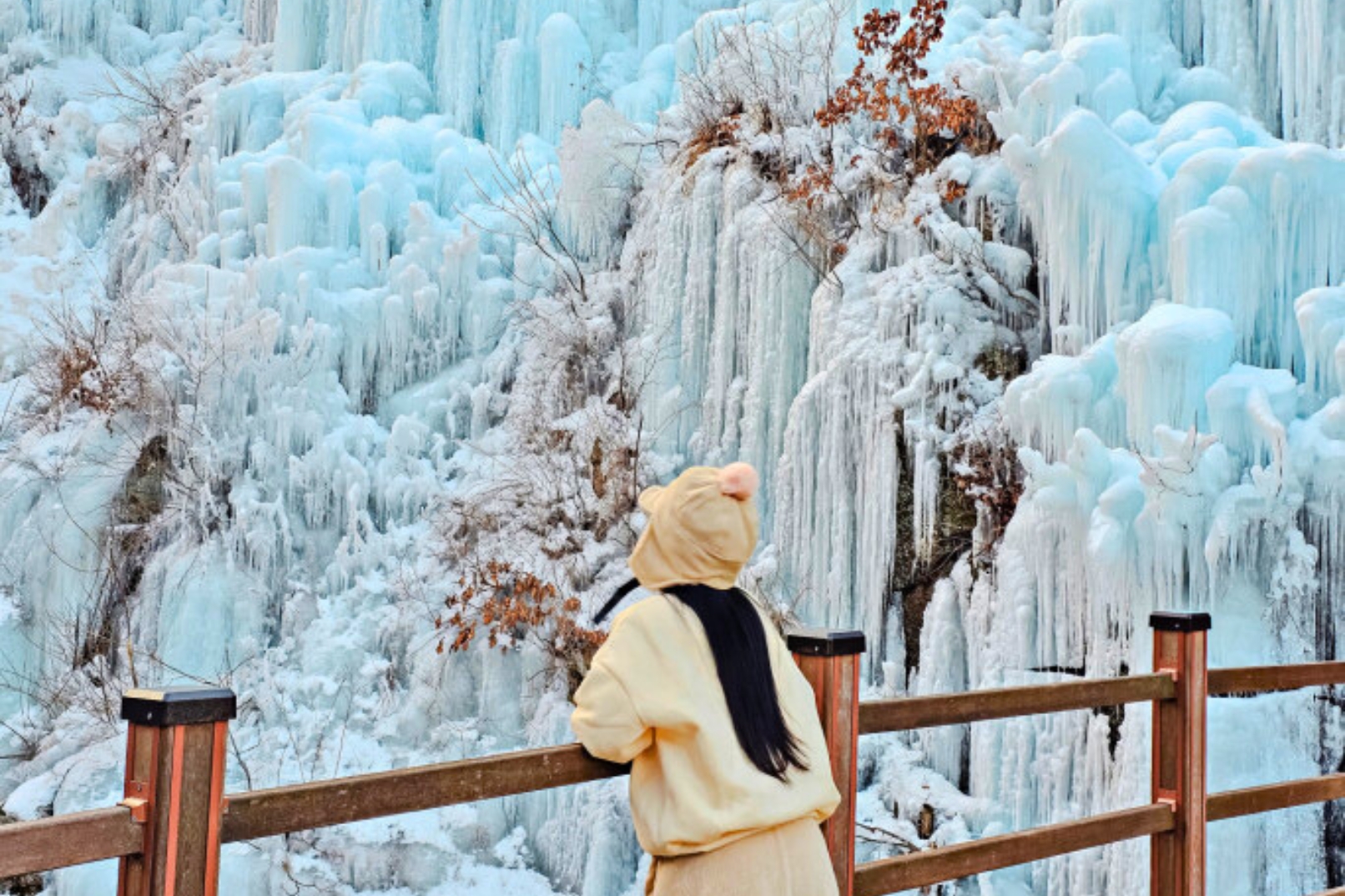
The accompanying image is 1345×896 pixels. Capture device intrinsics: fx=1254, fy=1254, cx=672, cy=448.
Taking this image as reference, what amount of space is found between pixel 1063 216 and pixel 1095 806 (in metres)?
2.92

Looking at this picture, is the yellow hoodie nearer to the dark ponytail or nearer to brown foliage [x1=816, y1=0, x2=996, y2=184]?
the dark ponytail

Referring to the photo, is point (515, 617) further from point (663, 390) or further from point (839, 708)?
point (839, 708)

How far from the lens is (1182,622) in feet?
10.4

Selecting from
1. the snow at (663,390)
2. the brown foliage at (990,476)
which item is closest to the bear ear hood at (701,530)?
the snow at (663,390)

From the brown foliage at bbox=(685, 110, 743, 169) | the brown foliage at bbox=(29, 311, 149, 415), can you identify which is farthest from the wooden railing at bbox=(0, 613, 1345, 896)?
the brown foliage at bbox=(29, 311, 149, 415)

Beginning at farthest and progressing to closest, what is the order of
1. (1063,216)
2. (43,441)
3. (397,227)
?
(397,227) < (43,441) < (1063,216)

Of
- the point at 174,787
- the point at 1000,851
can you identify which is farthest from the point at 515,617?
the point at 174,787

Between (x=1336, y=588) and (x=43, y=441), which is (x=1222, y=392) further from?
(x=43, y=441)

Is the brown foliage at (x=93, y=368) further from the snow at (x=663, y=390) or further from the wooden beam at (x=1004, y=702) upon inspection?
the wooden beam at (x=1004, y=702)

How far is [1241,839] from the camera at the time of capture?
17.1 feet

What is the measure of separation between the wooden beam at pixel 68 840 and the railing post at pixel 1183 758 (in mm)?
2492

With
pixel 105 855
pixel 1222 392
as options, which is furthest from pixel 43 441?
pixel 105 855

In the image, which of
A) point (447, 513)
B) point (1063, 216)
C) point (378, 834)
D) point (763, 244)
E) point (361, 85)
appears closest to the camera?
point (1063, 216)

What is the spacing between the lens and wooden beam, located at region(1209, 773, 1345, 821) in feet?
10.7
